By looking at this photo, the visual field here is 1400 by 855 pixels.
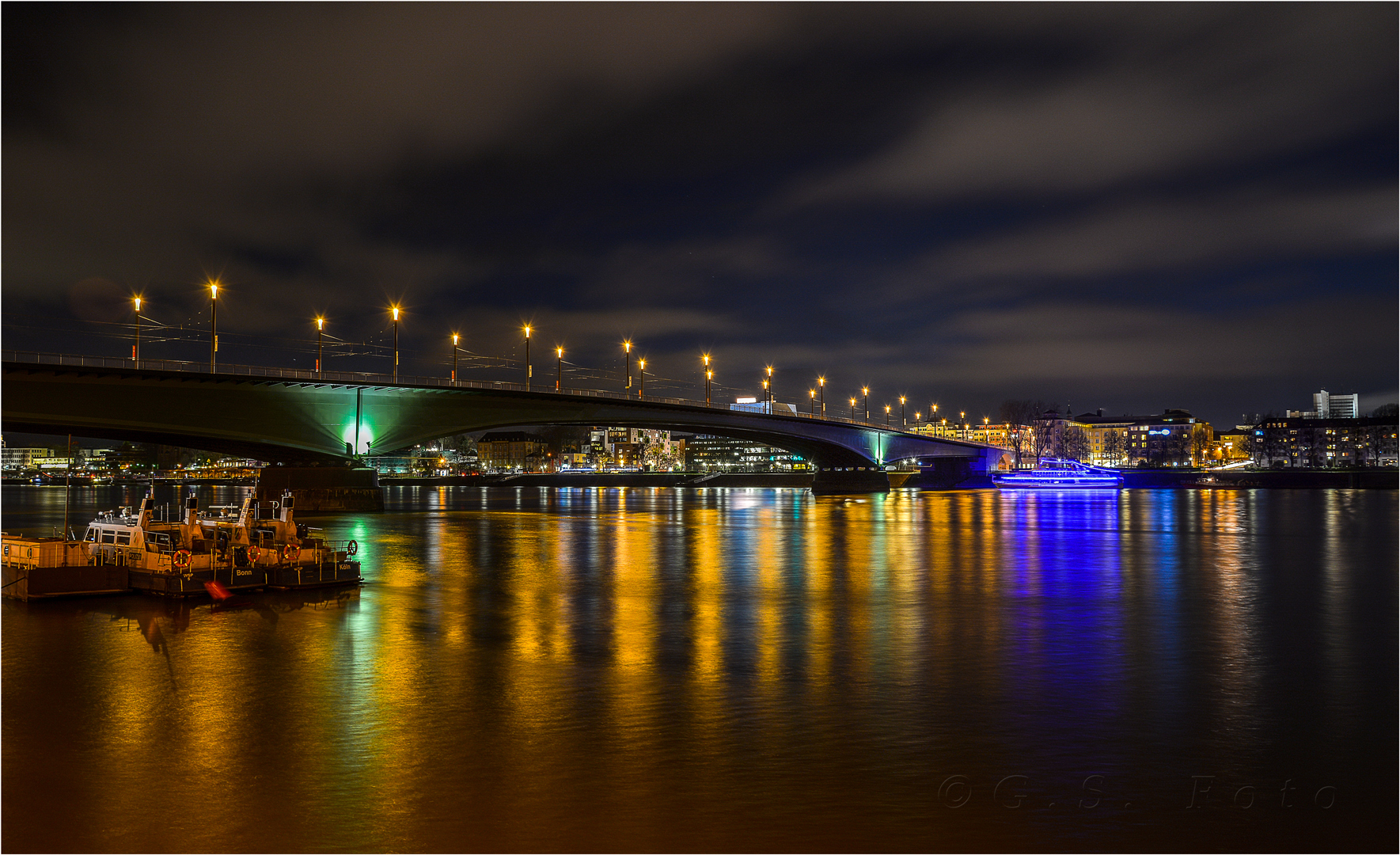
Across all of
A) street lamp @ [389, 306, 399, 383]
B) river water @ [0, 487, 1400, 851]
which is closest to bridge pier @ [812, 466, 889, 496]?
street lamp @ [389, 306, 399, 383]

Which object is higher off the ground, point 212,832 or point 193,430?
point 193,430

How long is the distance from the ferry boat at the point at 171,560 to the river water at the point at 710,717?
889mm

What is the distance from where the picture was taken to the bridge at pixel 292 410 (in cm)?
5812

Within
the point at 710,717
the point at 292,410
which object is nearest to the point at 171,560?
the point at 710,717

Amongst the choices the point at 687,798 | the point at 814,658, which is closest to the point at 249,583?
the point at 814,658

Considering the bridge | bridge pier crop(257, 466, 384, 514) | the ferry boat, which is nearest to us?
the ferry boat

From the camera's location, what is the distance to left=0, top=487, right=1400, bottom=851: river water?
10641mm

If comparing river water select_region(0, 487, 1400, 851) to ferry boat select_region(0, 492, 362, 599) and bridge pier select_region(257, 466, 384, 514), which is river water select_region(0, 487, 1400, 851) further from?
bridge pier select_region(257, 466, 384, 514)

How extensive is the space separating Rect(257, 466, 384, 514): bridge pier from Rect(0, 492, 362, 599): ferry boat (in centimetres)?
4324

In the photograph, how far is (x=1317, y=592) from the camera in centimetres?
3095

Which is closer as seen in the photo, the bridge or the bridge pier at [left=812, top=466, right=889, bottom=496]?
the bridge

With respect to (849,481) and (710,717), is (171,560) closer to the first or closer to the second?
(710,717)

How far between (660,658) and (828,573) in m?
17.3

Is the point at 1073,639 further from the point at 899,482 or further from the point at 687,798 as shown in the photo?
the point at 899,482
